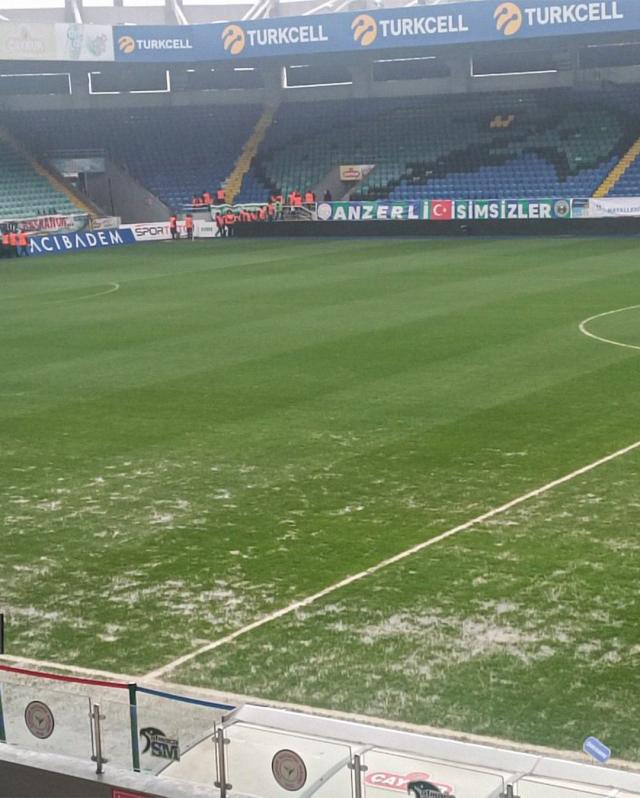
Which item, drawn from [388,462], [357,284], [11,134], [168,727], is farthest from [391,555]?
[11,134]

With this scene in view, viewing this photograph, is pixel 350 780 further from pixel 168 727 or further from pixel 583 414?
pixel 583 414

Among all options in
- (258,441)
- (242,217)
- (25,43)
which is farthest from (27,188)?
(258,441)

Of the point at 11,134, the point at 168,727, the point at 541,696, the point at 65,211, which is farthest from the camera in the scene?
the point at 11,134

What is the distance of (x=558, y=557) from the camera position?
476 inches

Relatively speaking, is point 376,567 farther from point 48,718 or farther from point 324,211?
point 324,211

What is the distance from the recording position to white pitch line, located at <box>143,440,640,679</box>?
1022cm

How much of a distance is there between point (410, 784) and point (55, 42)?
55.3 m

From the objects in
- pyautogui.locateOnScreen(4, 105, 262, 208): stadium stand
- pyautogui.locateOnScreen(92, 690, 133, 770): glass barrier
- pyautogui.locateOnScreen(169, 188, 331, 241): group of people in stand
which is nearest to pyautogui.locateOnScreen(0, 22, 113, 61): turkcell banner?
pyautogui.locateOnScreen(4, 105, 262, 208): stadium stand

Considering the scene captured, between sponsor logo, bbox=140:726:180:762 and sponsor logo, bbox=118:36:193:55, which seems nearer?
sponsor logo, bbox=140:726:180:762

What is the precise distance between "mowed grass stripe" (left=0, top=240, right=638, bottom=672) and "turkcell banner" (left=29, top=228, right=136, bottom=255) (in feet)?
67.9

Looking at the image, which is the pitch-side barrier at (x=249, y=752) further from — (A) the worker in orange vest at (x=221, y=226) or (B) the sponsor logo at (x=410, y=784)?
(A) the worker in orange vest at (x=221, y=226)

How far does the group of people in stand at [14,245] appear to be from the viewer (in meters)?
49.6

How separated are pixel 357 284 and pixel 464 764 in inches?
1122

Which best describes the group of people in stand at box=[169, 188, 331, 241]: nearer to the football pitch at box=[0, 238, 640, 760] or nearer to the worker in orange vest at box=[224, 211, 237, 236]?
the worker in orange vest at box=[224, 211, 237, 236]
